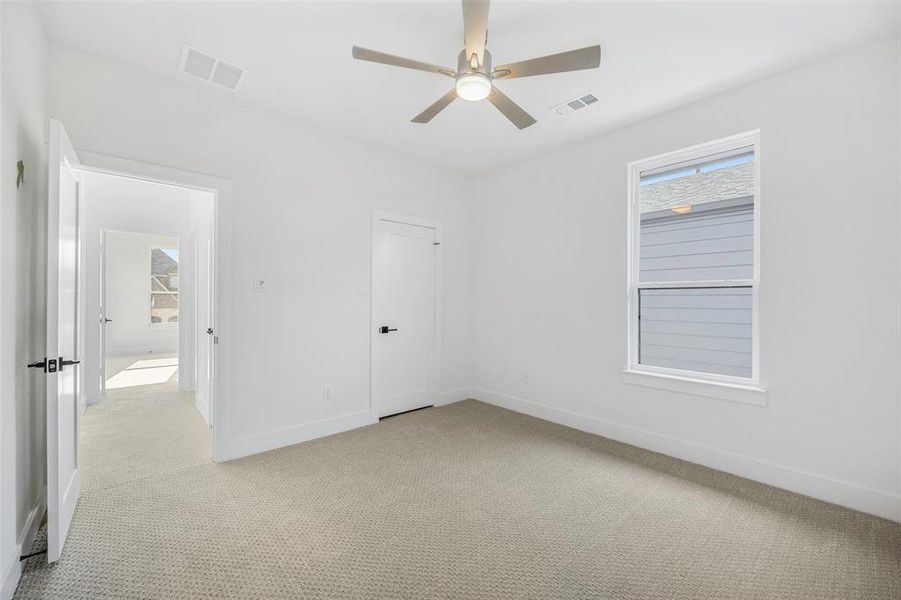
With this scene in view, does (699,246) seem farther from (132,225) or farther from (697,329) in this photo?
(132,225)

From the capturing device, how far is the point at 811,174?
2.66 metres

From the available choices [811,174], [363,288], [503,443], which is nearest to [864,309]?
[811,174]

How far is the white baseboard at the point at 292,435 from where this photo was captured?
3.22 m

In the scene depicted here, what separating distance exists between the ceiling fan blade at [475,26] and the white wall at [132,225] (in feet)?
11.3

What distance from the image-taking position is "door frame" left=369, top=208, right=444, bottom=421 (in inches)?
161

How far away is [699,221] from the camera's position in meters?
3.25

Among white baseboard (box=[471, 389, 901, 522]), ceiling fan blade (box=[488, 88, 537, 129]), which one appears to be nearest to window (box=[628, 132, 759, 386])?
white baseboard (box=[471, 389, 901, 522])

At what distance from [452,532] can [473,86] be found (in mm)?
2455

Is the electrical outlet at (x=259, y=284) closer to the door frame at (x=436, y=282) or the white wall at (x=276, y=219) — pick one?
the white wall at (x=276, y=219)

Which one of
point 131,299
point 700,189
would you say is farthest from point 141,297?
point 700,189

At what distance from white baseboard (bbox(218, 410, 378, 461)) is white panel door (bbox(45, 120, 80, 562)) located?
39.2 inches

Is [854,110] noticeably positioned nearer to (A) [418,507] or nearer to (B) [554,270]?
(B) [554,270]

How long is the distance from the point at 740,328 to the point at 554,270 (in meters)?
1.72

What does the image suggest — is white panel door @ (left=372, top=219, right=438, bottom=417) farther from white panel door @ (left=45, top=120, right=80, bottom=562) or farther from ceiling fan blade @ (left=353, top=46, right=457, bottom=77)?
white panel door @ (left=45, top=120, right=80, bottom=562)
